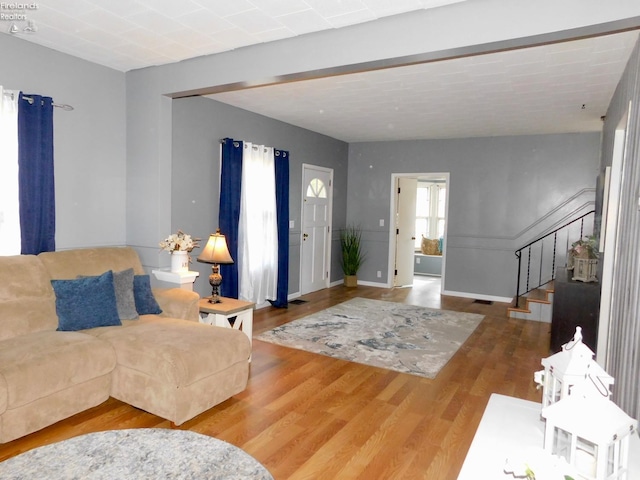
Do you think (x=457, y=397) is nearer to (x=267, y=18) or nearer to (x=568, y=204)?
(x=267, y=18)

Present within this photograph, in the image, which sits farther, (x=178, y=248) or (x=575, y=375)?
(x=178, y=248)

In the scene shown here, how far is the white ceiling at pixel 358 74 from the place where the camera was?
282 cm

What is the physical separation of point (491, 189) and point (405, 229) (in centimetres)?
173

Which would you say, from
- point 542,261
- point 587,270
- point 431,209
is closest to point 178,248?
point 587,270

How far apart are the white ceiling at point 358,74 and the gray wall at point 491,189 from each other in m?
0.59

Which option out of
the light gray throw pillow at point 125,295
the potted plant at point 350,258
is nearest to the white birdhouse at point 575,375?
the light gray throw pillow at point 125,295

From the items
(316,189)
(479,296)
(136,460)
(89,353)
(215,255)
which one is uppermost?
(316,189)

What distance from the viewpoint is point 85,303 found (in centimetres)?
313

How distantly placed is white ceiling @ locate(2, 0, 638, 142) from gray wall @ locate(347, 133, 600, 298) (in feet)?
1.93

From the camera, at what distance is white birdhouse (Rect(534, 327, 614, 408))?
130cm

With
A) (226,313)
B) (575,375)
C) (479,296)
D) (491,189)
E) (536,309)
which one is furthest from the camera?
(479,296)

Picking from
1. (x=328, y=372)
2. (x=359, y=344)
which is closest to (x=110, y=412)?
(x=328, y=372)

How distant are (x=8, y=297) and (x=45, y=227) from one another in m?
0.82

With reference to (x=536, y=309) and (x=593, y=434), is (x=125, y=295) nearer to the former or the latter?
(x=593, y=434)
